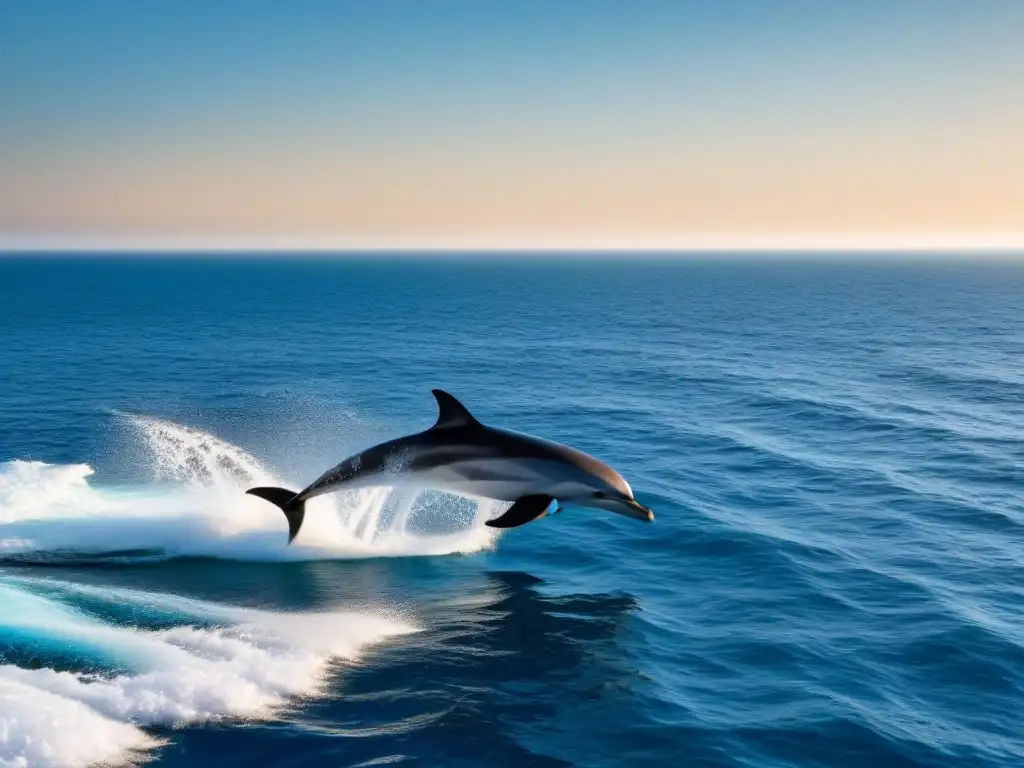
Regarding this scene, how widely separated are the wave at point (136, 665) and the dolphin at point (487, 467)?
4011mm

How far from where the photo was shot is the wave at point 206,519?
28656 mm

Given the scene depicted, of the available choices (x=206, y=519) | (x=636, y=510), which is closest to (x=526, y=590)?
(x=636, y=510)

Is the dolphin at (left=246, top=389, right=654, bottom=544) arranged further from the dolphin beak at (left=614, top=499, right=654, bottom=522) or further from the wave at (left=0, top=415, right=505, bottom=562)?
the wave at (left=0, top=415, right=505, bottom=562)

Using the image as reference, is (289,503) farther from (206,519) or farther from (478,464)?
(206,519)

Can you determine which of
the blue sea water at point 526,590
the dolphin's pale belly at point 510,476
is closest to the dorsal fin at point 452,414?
the dolphin's pale belly at point 510,476

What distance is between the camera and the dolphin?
21.4 metres

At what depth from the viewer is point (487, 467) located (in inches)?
843

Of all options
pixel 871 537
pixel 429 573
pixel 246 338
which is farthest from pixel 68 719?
pixel 246 338

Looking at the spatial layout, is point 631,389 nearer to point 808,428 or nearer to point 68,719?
point 808,428

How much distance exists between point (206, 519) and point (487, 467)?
1417 cm

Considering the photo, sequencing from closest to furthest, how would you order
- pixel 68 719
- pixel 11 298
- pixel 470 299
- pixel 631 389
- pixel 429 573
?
pixel 68 719, pixel 429 573, pixel 631 389, pixel 11 298, pixel 470 299

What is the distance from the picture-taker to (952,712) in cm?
1922

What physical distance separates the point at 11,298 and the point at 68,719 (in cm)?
17497

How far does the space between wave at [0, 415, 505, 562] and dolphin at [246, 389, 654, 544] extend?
324 inches
